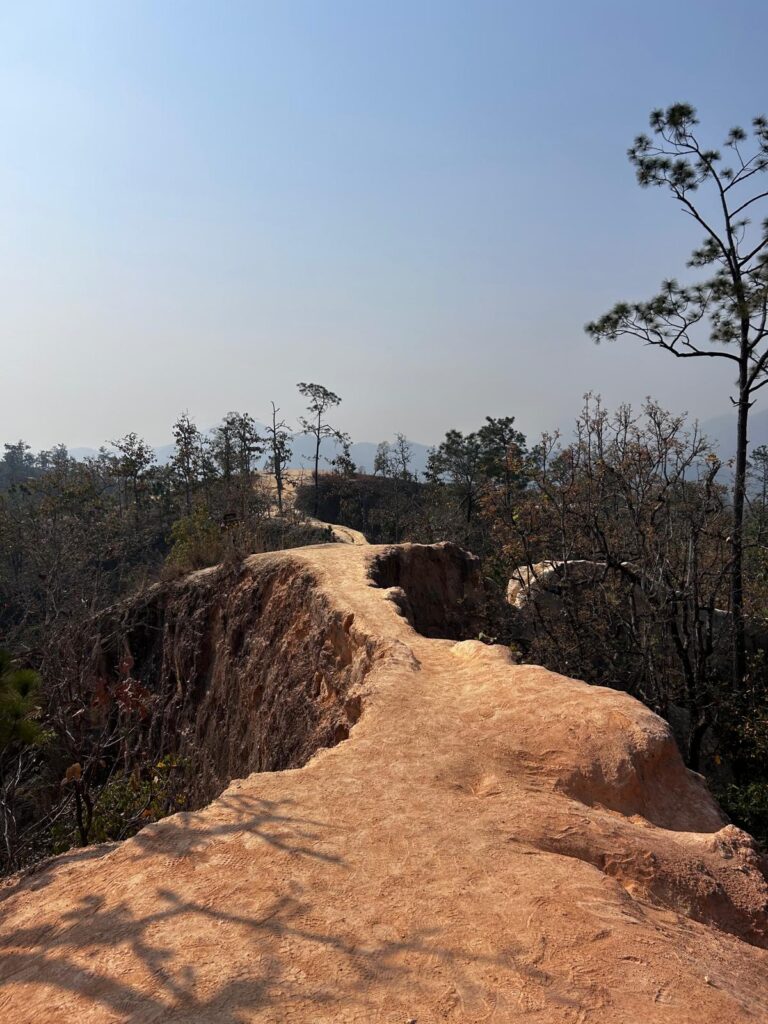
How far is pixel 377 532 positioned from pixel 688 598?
32576 millimetres

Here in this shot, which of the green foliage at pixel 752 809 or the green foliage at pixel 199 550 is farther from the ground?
the green foliage at pixel 199 550

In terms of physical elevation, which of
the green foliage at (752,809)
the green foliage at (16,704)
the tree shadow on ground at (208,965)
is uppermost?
the green foliage at (16,704)

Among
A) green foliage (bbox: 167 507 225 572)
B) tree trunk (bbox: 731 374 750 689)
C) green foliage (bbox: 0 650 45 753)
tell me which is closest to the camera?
green foliage (bbox: 0 650 45 753)

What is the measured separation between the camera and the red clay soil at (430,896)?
2.86 m

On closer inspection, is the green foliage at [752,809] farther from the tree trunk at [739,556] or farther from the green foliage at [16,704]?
the green foliage at [16,704]

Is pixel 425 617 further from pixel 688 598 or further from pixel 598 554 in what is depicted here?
pixel 688 598

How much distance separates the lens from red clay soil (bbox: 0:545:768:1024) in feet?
9.37

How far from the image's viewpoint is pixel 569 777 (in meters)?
5.23

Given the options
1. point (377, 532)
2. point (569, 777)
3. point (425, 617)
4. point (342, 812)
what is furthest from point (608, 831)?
point (377, 532)

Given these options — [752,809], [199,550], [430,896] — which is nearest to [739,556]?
[752,809]

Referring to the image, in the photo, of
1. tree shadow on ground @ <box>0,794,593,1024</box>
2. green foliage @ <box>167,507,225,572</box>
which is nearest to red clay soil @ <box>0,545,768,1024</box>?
tree shadow on ground @ <box>0,794,593,1024</box>

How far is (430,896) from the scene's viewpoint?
3588 millimetres

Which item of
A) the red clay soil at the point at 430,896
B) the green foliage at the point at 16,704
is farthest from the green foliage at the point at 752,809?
the green foliage at the point at 16,704

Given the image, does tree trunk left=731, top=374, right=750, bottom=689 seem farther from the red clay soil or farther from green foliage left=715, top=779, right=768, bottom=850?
the red clay soil
